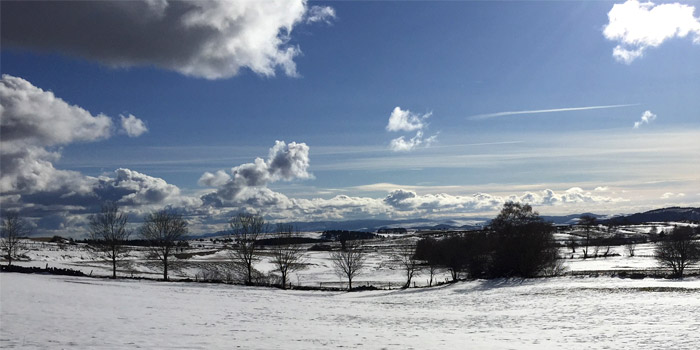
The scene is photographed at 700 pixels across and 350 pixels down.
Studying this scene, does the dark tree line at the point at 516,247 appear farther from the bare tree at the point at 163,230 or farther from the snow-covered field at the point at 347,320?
the bare tree at the point at 163,230

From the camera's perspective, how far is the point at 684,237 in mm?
64375

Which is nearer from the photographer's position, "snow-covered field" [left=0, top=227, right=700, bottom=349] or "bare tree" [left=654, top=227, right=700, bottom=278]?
"snow-covered field" [left=0, top=227, right=700, bottom=349]

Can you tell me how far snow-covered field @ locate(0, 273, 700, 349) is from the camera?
17.9m

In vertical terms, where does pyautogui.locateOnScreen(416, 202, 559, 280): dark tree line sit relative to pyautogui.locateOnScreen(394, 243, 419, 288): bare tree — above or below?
above

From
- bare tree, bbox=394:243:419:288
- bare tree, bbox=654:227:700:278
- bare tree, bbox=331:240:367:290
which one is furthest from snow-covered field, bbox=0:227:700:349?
bare tree, bbox=654:227:700:278

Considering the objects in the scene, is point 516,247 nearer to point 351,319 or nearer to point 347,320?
point 351,319

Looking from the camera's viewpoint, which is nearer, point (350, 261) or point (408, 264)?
point (350, 261)

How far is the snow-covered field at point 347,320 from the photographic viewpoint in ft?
58.6

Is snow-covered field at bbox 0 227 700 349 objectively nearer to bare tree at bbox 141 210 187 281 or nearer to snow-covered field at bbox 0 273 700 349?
snow-covered field at bbox 0 273 700 349

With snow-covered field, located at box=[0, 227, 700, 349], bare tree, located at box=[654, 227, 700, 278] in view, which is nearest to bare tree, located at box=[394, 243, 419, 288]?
snow-covered field, located at box=[0, 227, 700, 349]

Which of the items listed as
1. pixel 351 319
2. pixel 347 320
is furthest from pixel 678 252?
pixel 347 320

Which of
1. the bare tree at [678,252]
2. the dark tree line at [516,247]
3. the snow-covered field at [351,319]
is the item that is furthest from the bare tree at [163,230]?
the bare tree at [678,252]

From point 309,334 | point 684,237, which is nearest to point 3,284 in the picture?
point 309,334

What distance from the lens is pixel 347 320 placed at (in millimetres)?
26750
